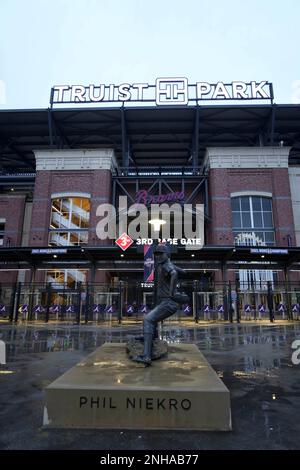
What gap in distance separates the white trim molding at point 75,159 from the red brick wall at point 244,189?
11087 millimetres

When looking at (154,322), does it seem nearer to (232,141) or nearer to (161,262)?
(161,262)

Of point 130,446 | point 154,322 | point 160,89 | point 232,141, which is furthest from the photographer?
point 232,141

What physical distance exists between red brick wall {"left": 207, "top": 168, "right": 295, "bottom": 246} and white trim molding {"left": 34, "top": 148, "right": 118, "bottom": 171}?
36.4ft

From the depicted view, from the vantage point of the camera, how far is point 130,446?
2979mm

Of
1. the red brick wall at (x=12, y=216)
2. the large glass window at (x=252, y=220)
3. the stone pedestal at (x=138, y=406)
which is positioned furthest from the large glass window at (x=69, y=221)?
the stone pedestal at (x=138, y=406)

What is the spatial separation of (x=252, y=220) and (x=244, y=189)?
3.25 meters

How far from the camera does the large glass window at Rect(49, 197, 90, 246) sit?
31.5m

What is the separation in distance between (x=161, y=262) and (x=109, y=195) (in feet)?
88.5

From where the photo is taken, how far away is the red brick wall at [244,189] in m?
30.0

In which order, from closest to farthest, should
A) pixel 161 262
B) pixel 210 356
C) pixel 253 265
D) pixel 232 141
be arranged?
1. pixel 161 262
2. pixel 210 356
3. pixel 253 265
4. pixel 232 141

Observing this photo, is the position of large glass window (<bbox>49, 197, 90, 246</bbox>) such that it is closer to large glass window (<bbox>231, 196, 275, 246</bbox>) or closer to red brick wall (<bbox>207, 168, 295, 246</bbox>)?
red brick wall (<bbox>207, 168, 295, 246</bbox>)

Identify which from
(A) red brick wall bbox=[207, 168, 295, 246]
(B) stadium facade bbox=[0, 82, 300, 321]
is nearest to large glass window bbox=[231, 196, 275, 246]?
(B) stadium facade bbox=[0, 82, 300, 321]

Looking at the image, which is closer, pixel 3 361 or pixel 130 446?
pixel 130 446

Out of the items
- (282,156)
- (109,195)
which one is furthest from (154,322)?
(282,156)
